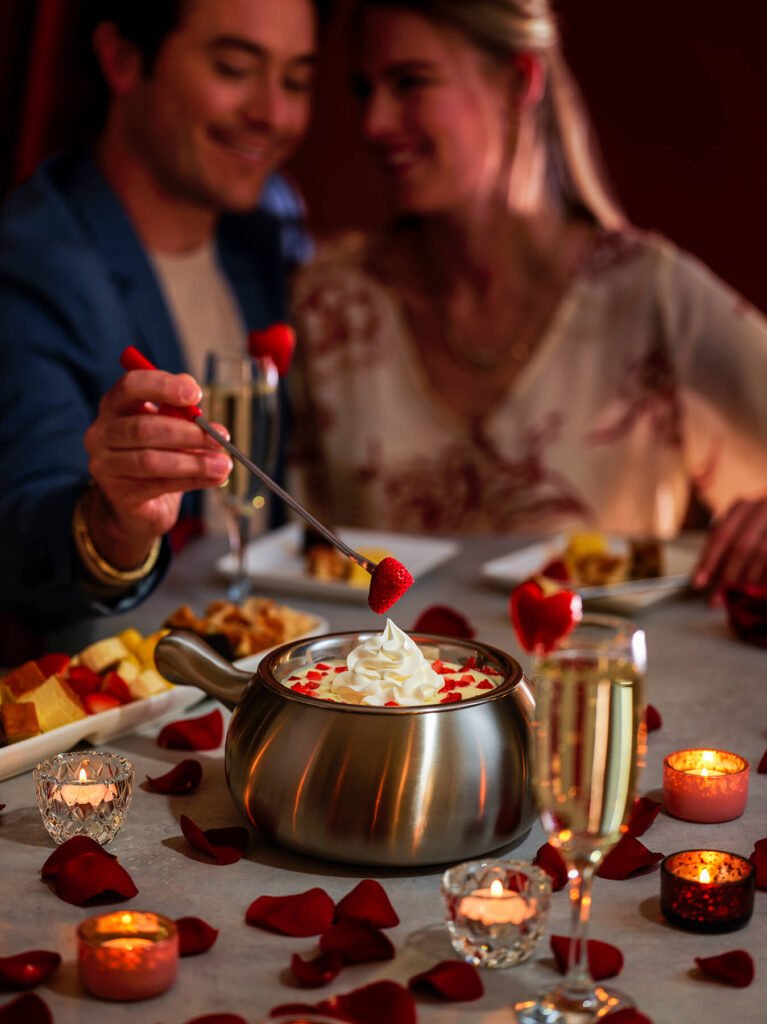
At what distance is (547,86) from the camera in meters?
2.79

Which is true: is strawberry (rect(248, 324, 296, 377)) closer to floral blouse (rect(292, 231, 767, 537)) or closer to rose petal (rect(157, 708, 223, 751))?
rose petal (rect(157, 708, 223, 751))

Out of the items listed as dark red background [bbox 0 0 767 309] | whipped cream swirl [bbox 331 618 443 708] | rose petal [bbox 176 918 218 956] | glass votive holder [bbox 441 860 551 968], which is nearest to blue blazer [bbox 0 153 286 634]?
whipped cream swirl [bbox 331 618 443 708]

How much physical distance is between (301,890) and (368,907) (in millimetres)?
83

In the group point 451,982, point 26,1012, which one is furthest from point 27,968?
point 451,982

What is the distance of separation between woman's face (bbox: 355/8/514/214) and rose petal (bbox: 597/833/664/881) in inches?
76.3

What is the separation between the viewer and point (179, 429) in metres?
1.34

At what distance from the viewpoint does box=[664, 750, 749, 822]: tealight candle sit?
1102 mm

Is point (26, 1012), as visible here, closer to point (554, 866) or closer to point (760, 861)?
point (554, 866)

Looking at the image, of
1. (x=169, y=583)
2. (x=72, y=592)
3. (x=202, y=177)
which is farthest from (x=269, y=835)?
(x=202, y=177)

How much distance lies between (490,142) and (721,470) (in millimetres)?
872

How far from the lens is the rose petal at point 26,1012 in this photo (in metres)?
0.77

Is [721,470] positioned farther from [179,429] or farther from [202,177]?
[179,429]

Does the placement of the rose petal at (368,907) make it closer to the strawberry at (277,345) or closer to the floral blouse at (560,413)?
the strawberry at (277,345)

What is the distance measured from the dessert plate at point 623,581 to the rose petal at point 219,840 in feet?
2.82
